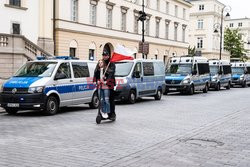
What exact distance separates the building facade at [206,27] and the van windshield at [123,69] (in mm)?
62131

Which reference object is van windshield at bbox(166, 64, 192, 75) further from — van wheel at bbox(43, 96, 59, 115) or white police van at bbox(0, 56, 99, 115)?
van wheel at bbox(43, 96, 59, 115)

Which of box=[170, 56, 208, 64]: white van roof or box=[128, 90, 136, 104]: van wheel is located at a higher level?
box=[170, 56, 208, 64]: white van roof

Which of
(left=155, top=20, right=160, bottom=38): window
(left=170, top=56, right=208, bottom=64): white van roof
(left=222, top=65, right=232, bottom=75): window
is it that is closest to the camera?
(left=170, top=56, right=208, bottom=64): white van roof

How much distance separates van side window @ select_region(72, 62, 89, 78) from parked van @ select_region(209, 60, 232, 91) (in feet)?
54.8

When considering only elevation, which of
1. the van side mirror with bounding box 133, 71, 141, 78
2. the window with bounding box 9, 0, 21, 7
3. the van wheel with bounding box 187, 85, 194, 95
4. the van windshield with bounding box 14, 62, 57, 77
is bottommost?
the van wheel with bounding box 187, 85, 194, 95

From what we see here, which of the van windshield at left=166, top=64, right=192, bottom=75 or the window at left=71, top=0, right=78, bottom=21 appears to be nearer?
the van windshield at left=166, top=64, right=192, bottom=75

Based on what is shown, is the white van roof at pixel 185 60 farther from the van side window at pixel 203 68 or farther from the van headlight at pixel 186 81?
the van headlight at pixel 186 81

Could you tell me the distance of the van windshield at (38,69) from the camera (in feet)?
42.3

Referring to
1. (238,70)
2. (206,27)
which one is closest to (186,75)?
(238,70)

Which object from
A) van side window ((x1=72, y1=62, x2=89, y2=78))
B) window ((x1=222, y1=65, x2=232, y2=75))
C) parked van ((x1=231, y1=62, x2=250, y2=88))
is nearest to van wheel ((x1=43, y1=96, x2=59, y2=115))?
van side window ((x1=72, y1=62, x2=89, y2=78))

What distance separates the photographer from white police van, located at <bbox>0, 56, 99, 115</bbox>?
12.2m

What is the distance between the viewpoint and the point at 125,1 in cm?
4319

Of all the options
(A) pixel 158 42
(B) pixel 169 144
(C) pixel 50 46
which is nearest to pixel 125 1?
(A) pixel 158 42

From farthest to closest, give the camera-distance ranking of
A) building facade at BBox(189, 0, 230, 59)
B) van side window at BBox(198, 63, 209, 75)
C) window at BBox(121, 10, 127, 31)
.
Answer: building facade at BBox(189, 0, 230, 59), window at BBox(121, 10, 127, 31), van side window at BBox(198, 63, 209, 75)
